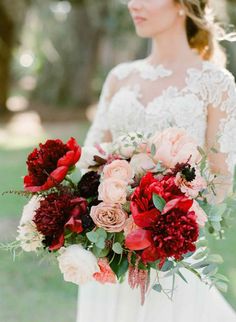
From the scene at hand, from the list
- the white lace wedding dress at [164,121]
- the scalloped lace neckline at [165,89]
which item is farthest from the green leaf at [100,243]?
the scalloped lace neckline at [165,89]

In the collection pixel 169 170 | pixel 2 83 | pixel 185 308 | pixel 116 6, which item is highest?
pixel 116 6

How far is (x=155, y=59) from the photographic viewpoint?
3490mm

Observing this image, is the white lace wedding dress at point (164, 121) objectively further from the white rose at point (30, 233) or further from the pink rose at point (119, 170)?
the white rose at point (30, 233)

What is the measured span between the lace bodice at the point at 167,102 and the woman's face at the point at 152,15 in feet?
0.69

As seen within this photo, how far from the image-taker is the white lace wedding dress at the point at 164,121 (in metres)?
2.89

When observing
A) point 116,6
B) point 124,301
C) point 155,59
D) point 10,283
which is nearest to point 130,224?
point 124,301

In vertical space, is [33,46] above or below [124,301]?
above

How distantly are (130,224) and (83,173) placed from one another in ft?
1.27

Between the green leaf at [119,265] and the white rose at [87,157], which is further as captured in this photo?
the white rose at [87,157]

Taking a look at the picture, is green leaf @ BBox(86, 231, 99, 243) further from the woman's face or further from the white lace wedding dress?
the woman's face

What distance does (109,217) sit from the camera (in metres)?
2.35

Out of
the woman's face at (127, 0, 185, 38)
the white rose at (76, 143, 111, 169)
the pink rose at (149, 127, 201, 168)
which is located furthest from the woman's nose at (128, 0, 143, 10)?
the pink rose at (149, 127, 201, 168)

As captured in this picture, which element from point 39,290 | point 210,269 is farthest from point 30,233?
point 39,290

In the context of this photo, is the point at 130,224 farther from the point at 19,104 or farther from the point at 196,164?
the point at 19,104
